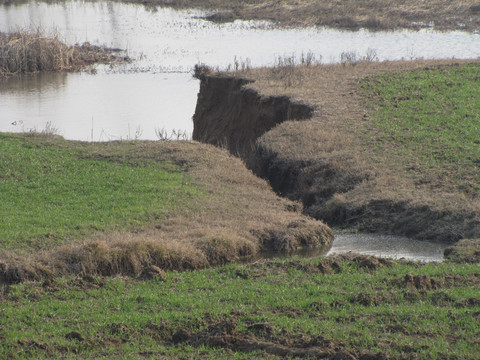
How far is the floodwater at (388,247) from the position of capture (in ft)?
41.5

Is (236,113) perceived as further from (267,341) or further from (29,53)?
(29,53)

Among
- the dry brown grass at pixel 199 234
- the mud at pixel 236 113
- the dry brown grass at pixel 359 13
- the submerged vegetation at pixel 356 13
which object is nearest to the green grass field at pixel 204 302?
the dry brown grass at pixel 199 234

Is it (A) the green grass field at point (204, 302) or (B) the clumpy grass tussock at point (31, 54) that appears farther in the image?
(B) the clumpy grass tussock at point (31, 54)

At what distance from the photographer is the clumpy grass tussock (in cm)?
4012

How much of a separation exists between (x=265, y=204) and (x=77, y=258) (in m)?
5.52

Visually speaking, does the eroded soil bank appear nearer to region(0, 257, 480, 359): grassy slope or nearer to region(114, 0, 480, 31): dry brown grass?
region(0, 257, 480, 359): grassy slope

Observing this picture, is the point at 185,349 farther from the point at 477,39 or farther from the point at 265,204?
the point at 477,39

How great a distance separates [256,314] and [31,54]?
1401 inches

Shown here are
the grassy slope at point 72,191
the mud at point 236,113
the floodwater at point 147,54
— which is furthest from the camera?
the floodwater at point 147,54

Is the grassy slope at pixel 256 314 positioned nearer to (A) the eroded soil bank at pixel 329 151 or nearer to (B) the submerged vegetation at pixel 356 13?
(A) the eroded soil bank at pixel 329 151

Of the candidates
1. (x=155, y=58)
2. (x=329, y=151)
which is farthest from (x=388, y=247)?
(x=155, y=58)

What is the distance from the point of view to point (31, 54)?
133 ft

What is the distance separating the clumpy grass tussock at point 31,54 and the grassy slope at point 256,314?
32.8 meters

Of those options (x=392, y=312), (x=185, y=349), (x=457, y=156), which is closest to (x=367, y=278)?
(x=392, y=312)
